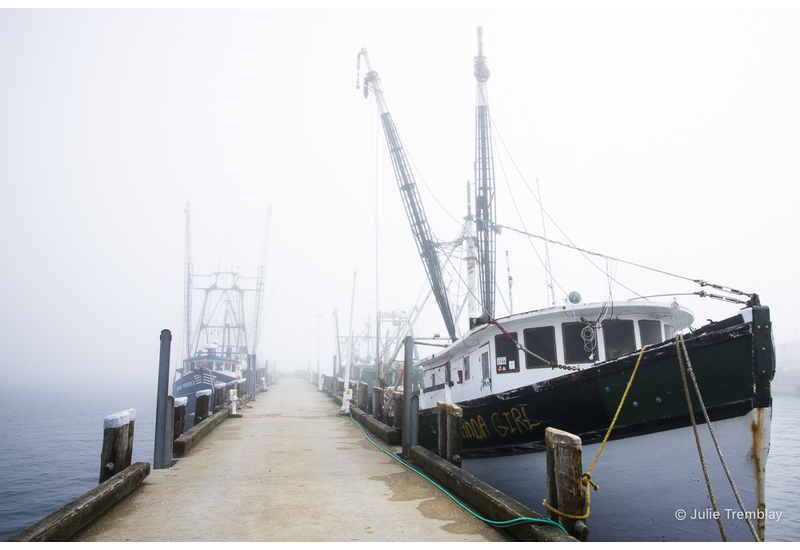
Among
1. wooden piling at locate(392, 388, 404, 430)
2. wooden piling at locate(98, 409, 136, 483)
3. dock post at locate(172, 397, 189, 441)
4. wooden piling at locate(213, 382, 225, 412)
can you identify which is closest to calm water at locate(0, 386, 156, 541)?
wooden piling at locate(213, 382, 225, 412)

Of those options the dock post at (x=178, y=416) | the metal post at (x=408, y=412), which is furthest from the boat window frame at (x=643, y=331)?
the dock post at (x=178, y=416)

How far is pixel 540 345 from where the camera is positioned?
427 inches

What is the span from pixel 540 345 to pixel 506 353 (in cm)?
94

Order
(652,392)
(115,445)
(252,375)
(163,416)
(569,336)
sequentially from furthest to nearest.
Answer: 1. (252,375)
2. (569,336)
3. (163,416)
4. (652,392)
5. (115,445)

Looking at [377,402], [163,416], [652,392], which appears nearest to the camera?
[652,392]

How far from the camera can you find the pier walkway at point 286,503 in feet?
17.3

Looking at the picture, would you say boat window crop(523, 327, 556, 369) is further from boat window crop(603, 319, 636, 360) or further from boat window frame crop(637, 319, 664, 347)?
boat window frame crop(637, 319, 664, 347)

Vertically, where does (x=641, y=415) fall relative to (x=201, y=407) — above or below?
above

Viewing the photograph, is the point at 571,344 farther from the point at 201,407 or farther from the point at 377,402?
the point at 201,407

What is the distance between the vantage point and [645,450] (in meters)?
7.53

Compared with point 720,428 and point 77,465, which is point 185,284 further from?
point 720,428

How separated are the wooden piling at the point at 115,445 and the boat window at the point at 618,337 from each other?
30.2ft

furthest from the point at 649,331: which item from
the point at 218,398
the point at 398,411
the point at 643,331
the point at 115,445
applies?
the point at 218,398

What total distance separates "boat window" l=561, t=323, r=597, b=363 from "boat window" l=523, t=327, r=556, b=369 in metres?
0.28
